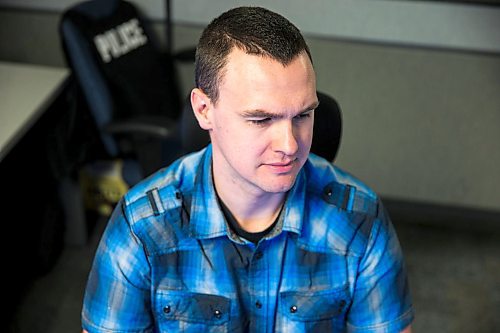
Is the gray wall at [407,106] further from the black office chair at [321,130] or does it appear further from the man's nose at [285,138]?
the man's nose at [285,138]

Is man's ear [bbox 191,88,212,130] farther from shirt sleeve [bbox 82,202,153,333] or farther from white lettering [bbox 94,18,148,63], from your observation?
white lettering [bbox 94,18,148,63]

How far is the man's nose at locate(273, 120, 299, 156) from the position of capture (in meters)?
1.06

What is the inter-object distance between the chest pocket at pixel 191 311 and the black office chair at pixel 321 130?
337 mm

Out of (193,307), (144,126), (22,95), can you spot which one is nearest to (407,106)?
(144,126)

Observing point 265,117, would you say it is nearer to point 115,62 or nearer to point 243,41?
point 243,41

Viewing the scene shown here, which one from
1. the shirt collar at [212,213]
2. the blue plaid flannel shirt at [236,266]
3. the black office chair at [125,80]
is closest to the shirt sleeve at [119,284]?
the blue plaid flannel shirt at [236,266]

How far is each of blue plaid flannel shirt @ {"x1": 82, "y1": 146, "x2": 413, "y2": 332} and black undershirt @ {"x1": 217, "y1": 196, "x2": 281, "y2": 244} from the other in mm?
11

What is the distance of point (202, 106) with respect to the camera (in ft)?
3.72

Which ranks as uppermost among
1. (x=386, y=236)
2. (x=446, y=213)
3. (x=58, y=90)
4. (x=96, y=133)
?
(x=386, y=236)

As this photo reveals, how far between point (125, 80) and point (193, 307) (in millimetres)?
1040

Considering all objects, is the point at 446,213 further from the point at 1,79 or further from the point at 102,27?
the point at 1,79

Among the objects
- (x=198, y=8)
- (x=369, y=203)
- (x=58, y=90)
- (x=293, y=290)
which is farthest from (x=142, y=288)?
(x=198, y=8)

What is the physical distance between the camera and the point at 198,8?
2285 millimetres

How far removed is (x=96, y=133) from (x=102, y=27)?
317 millimetres
